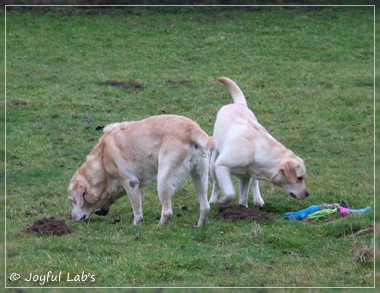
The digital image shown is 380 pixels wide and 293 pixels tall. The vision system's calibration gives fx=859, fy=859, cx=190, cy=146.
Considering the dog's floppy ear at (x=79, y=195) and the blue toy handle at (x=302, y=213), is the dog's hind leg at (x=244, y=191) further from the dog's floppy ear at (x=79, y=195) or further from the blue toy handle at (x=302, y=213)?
the dog's floppy ear at (x=79, y=195)

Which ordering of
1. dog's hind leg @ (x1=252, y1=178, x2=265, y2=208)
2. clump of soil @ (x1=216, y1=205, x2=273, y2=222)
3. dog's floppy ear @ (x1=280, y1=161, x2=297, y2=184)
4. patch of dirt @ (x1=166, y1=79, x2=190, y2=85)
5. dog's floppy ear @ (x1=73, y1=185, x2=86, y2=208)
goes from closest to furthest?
clump of soil @ (x1=216, y1=205, x2=273, y2=222) < dog's floppy ear @ (x1=280, y1=161, x2=297, y2=184) < dog's floppy ear @ (x1=73, y1=185, x2=86, y2=208) < dog's hind leg @ (x1=252, y1=178, x2=265, y2=208) < patch of dirt @ (x1=166, y1=79, x2=190, y2=85)

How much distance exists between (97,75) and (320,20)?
24.6 feet

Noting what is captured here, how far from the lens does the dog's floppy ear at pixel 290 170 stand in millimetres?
10203

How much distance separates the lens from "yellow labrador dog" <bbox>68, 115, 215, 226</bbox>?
9555 mm

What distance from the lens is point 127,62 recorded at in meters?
22.0

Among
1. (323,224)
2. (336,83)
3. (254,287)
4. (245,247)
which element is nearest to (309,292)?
(254,287)

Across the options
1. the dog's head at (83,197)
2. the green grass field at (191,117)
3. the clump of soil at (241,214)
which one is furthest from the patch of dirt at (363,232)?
the dog's head at (83,197)

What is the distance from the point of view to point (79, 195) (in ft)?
34.0

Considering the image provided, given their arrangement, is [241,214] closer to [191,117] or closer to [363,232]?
[363,232]

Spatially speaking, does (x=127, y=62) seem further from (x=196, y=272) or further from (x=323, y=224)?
(x=196, y=272)

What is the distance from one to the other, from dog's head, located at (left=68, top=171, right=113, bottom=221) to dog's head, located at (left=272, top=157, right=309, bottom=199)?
215cm

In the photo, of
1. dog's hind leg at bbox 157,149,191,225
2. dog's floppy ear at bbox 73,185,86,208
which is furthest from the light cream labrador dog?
dog's floppy ear at bbox 73,185,86,208

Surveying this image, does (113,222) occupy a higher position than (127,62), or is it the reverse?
(113,222)

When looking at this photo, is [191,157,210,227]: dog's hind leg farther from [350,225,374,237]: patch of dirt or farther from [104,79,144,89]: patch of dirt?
[104,79,144,89]: patch of dirt
